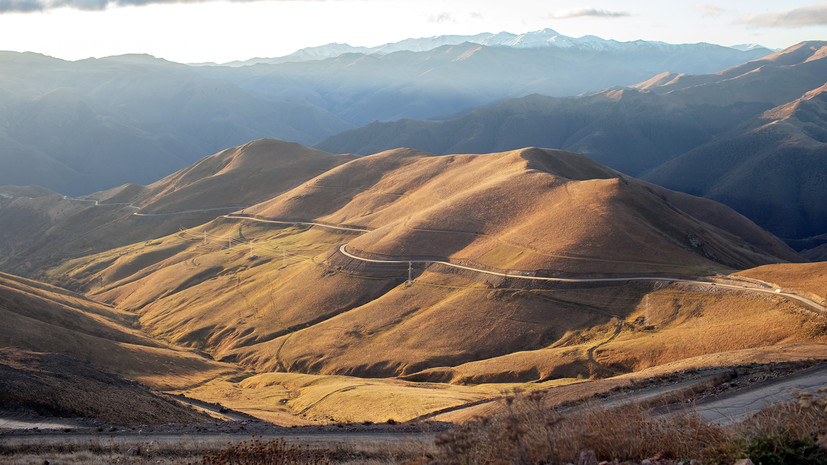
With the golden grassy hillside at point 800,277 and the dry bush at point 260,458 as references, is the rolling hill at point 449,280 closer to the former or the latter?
the golden grassy hillside at point 800,277

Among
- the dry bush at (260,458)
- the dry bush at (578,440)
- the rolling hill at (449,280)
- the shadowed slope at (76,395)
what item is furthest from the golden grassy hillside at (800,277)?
the shadowed slope at (76,395)

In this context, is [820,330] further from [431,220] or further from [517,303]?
[431,220]

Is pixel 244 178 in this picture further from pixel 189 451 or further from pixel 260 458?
pixel 260 458

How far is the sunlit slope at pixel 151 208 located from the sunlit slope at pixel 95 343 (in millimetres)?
81878

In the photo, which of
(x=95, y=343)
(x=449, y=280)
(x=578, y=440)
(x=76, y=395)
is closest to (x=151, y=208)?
(x=95, y=343)

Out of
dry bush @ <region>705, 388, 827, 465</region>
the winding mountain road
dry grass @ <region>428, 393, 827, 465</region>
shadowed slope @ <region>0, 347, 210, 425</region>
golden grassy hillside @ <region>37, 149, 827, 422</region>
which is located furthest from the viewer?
the winding mountain road

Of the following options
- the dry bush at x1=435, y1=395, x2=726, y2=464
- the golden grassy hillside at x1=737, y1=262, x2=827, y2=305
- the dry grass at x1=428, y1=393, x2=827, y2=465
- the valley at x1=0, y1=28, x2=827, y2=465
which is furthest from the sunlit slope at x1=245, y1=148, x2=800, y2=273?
the dry bush at x1=435, y1=395, x2=726, y2=464

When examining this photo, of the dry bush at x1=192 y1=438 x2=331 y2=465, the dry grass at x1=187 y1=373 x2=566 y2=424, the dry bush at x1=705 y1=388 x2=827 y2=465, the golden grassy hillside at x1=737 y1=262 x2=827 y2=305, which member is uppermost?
the dry bush at x1=705 y1=388 x2=827 y2=465

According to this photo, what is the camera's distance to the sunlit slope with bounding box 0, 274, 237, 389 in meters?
54.9

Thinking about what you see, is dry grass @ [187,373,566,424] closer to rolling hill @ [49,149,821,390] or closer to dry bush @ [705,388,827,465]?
rolling hill @ [49,149,821,390]

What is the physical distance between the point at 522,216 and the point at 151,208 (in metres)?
128

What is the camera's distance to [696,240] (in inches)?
3314

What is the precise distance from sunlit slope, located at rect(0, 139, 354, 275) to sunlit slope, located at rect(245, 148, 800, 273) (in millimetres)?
22961

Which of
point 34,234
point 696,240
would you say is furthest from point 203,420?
point 34,234
